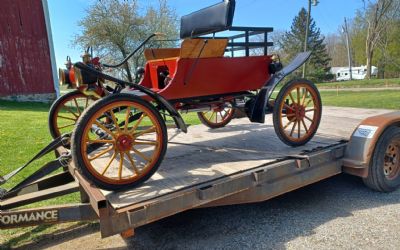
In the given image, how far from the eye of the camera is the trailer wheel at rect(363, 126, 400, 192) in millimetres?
3463

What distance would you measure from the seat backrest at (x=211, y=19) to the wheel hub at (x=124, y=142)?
1445 mm

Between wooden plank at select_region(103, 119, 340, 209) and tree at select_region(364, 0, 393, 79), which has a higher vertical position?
tree at select_region(364, 0, 393, 79)

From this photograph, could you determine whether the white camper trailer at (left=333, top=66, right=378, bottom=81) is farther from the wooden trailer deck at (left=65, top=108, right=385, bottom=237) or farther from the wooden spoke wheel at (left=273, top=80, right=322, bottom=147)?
the wooden trailer deck at (left=65, top=108, right=385, bottom=237)

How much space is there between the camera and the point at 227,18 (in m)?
3.40

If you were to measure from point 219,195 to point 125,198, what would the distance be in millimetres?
672

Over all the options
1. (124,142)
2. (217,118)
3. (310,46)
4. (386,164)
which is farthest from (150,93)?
(310,46)

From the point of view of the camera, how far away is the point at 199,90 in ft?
10.9

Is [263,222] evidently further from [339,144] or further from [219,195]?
[339,144]

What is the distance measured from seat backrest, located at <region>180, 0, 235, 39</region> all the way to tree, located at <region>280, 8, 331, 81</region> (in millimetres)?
34665

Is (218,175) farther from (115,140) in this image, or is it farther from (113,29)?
(113,29)

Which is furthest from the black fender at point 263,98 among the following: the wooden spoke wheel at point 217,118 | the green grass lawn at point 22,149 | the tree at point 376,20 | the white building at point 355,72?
the white building at point 355,72

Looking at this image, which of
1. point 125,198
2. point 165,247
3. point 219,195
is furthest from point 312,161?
point 125,198

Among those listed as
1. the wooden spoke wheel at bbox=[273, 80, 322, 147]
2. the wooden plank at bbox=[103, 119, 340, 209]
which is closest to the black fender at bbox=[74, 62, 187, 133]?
the wooden plank at bbox=[103, 119, 340, 209]

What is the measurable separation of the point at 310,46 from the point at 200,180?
38307mm
